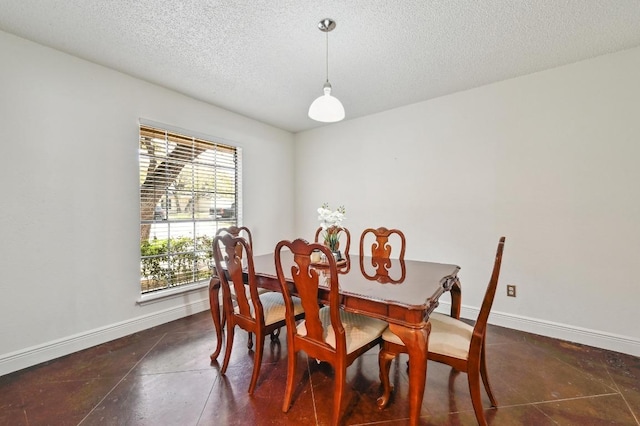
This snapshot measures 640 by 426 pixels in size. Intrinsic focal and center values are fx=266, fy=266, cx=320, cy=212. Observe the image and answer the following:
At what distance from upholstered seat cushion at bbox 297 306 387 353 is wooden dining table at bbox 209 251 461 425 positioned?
0.65ft

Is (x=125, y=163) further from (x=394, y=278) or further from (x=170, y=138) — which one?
(x=394, y=278)

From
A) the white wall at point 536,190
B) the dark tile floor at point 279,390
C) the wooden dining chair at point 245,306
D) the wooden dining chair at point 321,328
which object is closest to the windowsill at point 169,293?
the dark tile floor at point 279,390

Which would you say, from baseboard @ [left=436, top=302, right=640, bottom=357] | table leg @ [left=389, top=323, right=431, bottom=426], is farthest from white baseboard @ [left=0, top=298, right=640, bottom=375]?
table leg @ [left=389, top=323, right=431, bottom=426]

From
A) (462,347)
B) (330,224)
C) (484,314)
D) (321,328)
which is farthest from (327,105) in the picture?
(462,347)

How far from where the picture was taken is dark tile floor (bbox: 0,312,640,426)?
1.56m

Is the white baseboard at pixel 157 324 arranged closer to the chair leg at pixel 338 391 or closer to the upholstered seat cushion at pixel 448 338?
the upholstered seat cushion at pixel 448 338

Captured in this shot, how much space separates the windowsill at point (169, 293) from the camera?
8.96ft

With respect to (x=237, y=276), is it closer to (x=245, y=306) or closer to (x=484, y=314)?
(x=245, y=306)

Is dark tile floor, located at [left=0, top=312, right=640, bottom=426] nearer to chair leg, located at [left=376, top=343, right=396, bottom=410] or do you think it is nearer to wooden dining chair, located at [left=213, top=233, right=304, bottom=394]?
chair leg, located at [left=376, top=343, right=396, bottom=410]

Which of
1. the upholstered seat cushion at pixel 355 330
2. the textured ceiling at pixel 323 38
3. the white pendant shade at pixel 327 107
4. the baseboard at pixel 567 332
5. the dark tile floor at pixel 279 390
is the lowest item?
the dark tile floor at pixel 279 390

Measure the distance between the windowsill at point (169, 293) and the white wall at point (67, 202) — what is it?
0.06 meters

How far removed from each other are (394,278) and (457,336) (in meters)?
0.49

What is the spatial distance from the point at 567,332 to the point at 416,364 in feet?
7.17

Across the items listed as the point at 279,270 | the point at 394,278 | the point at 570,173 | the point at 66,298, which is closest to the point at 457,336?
the point at 394,278
